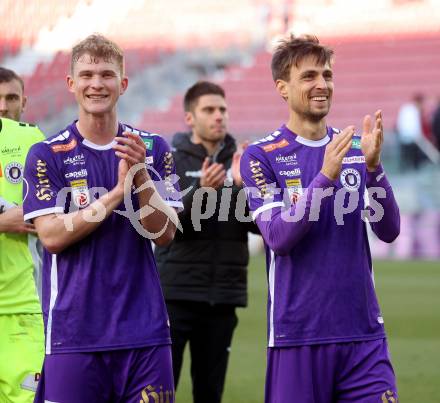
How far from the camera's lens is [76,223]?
3959 mm

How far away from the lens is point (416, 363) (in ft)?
30.7

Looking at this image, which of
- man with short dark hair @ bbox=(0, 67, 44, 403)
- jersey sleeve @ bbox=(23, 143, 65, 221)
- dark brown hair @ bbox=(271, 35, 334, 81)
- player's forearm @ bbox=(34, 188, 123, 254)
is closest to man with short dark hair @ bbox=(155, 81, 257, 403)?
man with short dark hair @ bbox=(0, 67, 44, 403)

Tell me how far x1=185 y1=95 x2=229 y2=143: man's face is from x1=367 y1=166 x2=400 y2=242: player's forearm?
96.4 inches

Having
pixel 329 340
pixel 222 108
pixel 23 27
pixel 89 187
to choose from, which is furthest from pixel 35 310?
pixel 23 27

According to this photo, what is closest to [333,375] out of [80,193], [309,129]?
[309,129]

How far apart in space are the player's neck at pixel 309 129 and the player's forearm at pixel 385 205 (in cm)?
27

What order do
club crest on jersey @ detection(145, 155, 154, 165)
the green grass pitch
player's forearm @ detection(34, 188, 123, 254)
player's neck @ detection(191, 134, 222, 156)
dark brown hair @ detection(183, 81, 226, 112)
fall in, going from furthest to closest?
the green grass pitch → dark brown hair @ detection(183, 81, 226, 112) → player's neck @ detection(191, 134, 222, 156) → club crest on jersey @ detection(145, 155, 154, 165) → player's forearm @ detection(34, 188, 123, 254)

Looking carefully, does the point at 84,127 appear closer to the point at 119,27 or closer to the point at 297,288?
the point at 297,288

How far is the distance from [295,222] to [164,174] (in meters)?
0.62

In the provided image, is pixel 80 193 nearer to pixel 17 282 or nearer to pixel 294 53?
pixel 294 53

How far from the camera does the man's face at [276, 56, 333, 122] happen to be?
4.39 metres

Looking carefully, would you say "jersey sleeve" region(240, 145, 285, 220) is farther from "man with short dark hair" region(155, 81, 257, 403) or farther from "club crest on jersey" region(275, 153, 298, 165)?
"man with short dark hair" region(155, 81, 257, 403)

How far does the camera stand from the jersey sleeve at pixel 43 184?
4.11 m

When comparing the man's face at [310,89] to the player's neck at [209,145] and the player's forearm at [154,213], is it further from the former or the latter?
the player's neck at [209,145]
